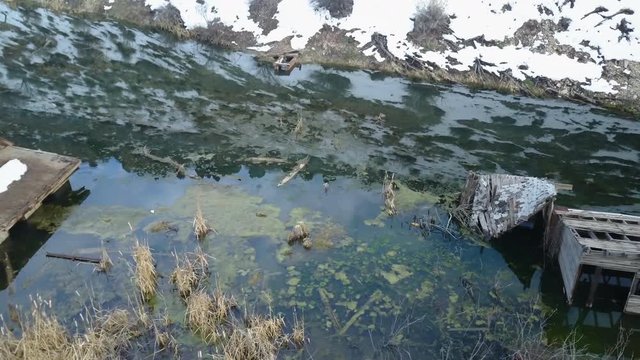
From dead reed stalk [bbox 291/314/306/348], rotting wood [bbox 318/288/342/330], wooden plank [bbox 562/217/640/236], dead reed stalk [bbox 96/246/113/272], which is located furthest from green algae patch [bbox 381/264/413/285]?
dead reed stalk [bbox 96/246/113/272]

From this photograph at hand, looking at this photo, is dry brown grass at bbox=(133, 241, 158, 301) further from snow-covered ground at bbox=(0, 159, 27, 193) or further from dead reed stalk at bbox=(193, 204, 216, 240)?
snow-covered ground at bbox=(0, 159, 27, 193)

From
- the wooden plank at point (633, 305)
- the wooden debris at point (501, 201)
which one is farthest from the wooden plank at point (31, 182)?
the wooden plank at point (633, 305)

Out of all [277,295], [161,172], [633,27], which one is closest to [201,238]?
[277,295]

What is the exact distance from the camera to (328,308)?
12.7m

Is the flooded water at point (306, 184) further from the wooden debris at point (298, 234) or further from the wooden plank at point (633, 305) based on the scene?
the wooden debris at point (298, 234)

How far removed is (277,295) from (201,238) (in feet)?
10.4

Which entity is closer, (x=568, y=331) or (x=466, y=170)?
(x=568, y=331)

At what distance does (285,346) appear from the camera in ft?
37.8

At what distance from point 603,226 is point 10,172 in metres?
16.7

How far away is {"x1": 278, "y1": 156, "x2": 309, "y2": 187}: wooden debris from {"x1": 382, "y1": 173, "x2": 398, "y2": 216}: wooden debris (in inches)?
118

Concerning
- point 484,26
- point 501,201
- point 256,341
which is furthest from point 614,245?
point 484,26

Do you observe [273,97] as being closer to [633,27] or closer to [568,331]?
[568,331]

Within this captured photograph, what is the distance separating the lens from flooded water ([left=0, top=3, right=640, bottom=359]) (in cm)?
1272

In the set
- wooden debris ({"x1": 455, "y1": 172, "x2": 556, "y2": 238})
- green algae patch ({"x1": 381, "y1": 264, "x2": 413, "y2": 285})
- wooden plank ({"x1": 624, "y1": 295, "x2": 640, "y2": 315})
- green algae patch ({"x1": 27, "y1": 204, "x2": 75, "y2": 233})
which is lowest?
green algae patch ({"x1": 27, "y1": 204, "x2": 75, "y2": 233})
